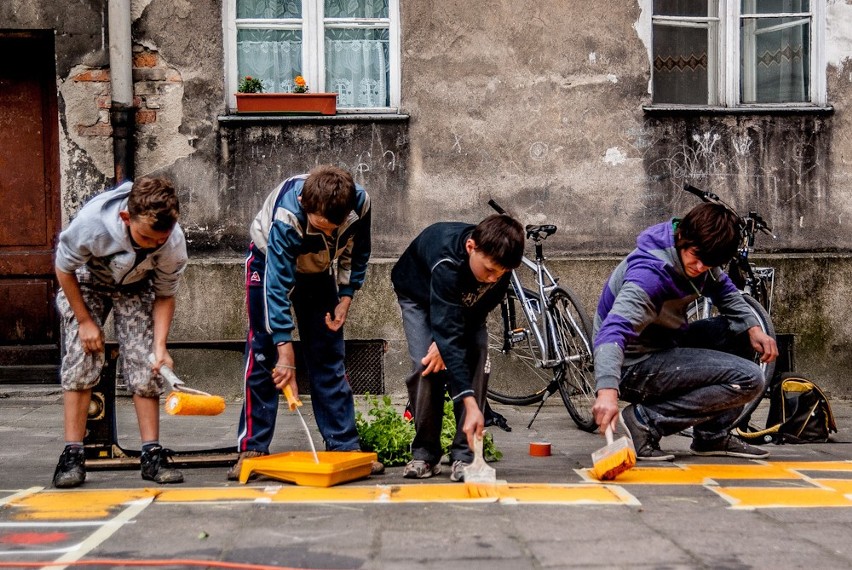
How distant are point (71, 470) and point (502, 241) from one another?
2.13 meters

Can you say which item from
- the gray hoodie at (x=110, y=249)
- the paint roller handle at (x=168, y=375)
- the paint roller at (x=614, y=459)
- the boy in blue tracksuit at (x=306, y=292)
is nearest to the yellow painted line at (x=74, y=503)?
the paint roller handle at (x=168, y=375)

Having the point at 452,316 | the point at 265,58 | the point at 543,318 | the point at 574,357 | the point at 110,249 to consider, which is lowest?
the point at 574,357

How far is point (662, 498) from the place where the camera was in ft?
14.3

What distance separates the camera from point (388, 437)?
17.4 feet

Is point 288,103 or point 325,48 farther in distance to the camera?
point 325,48

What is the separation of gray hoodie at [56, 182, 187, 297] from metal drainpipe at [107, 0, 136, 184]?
328cm

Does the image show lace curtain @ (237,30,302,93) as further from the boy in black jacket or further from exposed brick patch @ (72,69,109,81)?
the boy in black jacket

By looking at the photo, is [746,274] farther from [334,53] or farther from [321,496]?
[334,53]

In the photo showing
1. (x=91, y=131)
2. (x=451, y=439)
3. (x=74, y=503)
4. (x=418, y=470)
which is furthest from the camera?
(x=91, y=131)

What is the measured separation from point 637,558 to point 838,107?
597 centimetres

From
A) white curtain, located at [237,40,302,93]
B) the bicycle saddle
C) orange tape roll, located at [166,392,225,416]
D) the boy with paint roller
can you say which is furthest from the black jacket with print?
white curtain, located at [237,40,302,93]

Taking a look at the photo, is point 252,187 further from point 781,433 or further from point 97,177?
point 781,433

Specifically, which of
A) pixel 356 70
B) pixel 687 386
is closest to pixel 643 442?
pixel 687 386

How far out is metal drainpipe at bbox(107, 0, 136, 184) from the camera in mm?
7961
